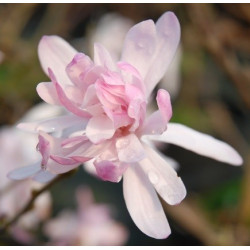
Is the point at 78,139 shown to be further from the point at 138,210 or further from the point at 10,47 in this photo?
the point at 10,47

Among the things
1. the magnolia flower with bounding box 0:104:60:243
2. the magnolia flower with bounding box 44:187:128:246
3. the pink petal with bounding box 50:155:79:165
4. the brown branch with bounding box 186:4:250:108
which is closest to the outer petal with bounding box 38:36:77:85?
the pink petal with bounding box 50:155:79:165

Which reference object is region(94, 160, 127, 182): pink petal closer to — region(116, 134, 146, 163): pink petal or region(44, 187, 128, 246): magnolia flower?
region(116, 134, 146, 163): pink petal

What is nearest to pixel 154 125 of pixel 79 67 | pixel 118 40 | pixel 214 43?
pixel 79 67

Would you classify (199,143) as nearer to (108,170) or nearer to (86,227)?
(108,170)

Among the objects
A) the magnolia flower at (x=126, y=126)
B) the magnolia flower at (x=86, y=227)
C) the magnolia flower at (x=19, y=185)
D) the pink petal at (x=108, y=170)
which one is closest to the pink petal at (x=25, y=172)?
the magnolia flower at (x=126, y=126)
